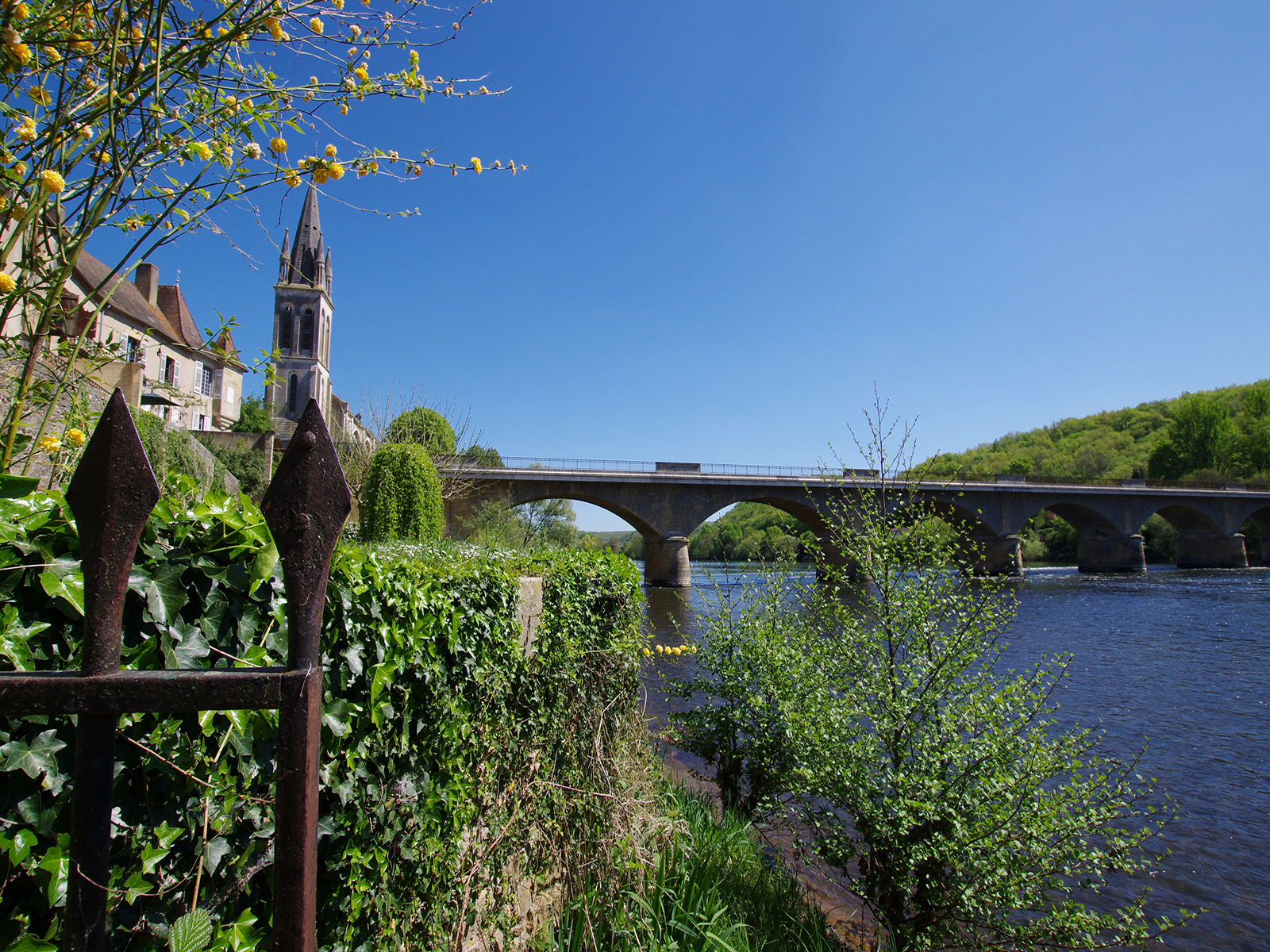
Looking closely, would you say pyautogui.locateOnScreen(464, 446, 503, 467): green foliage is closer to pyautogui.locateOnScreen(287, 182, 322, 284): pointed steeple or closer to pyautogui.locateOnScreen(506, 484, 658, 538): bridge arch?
pyautogui.locateOnScreen(506, 484, 658, 538): bridge arch

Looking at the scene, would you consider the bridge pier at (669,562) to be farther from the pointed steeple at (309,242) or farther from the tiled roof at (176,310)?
the pointed steeple at (309,242)

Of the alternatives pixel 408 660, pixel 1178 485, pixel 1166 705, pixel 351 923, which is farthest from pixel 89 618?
pixel 1178 485

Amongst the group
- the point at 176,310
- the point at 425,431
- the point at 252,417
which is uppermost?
the point at 176,310

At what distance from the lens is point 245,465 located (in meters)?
25.6

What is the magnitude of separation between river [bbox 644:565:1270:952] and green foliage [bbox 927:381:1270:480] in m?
23.9

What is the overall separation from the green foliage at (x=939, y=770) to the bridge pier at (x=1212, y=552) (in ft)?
185

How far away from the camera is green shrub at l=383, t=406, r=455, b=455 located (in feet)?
55.1

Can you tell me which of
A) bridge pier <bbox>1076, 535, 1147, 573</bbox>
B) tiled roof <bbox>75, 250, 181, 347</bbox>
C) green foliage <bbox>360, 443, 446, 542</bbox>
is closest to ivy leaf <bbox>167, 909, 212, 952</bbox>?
green foliage <bbox>360, 443, 446, 542</bbox>

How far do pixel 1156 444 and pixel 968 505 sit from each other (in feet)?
166

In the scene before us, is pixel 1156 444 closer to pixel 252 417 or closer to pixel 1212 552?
Result: pixel 1212 552

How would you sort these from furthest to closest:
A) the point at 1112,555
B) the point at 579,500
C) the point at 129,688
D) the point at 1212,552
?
the point at 1212,552
the point at 1112,555
the point at 579,500
the point at 129,688

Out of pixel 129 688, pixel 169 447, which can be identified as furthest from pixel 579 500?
pixel 129 688

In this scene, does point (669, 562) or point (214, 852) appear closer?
point (214, 852)

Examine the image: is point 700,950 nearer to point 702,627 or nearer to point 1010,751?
point 1010,751
